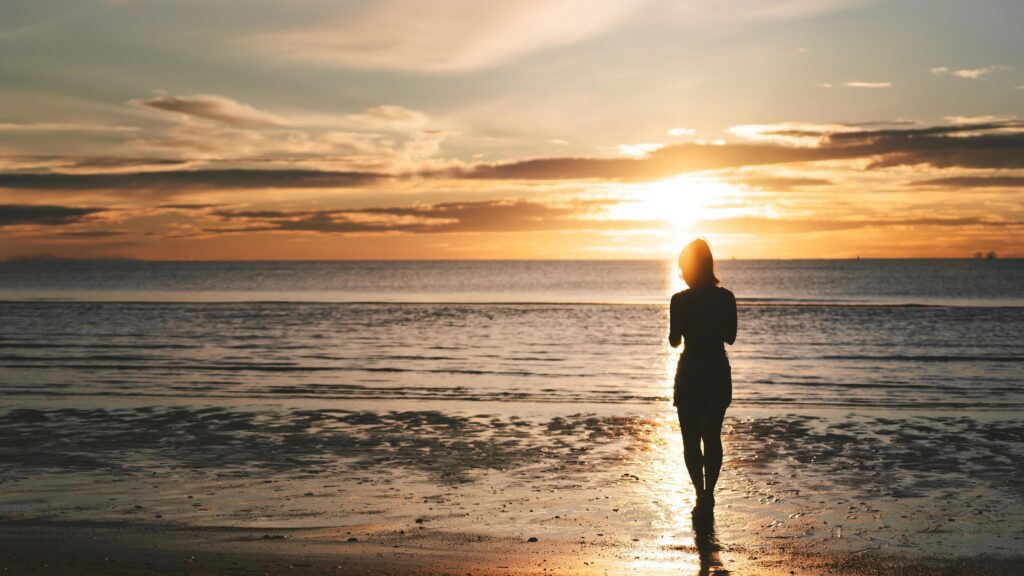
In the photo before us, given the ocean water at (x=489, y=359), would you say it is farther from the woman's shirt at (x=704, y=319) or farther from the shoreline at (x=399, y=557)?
the shoreline at (x=399, y=557)

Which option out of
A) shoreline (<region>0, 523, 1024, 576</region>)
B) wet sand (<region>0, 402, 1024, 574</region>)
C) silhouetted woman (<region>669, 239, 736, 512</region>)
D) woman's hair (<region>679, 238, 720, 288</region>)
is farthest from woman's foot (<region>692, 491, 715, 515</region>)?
woman's hair (<region>679, 238, 720, 288</region>)

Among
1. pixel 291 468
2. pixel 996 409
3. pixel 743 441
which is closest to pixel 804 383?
pixel 996 409

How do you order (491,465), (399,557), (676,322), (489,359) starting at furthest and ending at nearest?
1. (489,359)
2. (491,465)
3. (676,322)
4. (399,557)

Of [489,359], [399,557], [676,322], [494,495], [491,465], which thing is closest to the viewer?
[399,557]

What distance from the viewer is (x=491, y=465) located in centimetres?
1039

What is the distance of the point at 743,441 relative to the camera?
1219cm

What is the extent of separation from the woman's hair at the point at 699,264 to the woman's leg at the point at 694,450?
4.08 feet

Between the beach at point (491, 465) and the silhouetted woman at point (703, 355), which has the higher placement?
the silhouetted woman at point (703, 355)

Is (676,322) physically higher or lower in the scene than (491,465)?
higher

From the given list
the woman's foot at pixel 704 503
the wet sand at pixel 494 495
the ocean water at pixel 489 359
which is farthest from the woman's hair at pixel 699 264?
the ocean water at pixel 489 359

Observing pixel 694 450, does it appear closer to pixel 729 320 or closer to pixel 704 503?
pixel 704 503

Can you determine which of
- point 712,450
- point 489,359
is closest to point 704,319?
point 712,450

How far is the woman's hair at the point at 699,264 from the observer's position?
8.30 m

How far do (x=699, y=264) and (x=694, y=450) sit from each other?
1.75m
